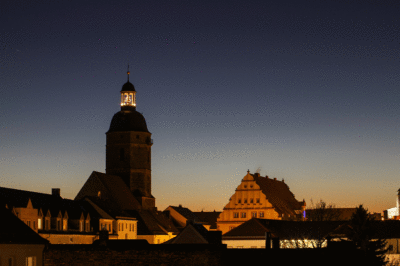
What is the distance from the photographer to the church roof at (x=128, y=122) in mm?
121062

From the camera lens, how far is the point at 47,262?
35406 mm

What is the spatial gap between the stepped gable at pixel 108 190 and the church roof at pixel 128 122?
8776mm

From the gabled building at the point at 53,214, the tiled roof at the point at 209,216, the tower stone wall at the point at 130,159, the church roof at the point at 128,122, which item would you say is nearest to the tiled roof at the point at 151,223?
the tower stone wall at the point at 130,159

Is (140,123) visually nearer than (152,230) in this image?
No

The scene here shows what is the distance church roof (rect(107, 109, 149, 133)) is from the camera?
12106 centimetres

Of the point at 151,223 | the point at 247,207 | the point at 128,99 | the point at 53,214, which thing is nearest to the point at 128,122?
the point at 128,99

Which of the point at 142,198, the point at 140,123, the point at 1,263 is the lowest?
the point at 1,263

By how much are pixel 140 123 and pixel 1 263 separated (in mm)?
80777

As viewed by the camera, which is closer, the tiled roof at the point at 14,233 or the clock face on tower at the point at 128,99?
the tiled roof at the point at 14,233

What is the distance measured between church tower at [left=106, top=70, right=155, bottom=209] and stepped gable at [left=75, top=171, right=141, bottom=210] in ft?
11.4

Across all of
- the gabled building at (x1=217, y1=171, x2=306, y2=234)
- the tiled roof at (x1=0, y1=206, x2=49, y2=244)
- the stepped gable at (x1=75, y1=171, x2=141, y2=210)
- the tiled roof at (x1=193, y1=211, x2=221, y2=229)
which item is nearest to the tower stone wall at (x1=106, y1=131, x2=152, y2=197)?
the stepped gable at (x1=75, y1=171, x2=141, y2=210)

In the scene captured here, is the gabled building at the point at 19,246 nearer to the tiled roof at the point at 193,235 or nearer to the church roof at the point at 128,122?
the tiled roof at the point at 193,235

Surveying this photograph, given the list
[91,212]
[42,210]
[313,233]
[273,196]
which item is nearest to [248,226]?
[313,233]

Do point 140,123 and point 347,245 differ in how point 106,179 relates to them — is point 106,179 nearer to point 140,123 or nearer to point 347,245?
point 140,123
